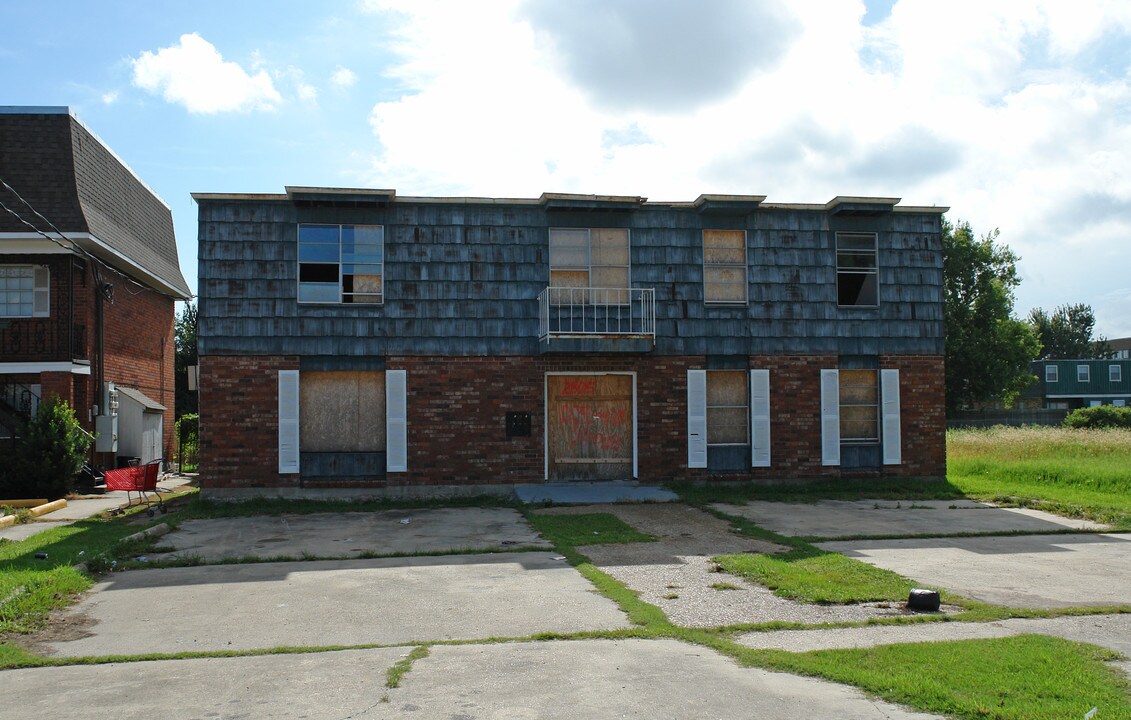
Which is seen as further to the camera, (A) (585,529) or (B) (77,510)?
(B) (77,510)

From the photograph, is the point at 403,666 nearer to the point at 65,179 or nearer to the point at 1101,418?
the point at 65,179

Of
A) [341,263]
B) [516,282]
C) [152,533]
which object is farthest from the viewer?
[516,282]

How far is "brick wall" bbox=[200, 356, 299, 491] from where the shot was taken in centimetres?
1677

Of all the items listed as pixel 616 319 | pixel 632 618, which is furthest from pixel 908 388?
pixel 632 618

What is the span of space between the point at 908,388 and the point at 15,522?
1674 centimetres

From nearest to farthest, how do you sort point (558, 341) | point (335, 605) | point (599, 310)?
1. point (335, 605)
2. point (558, 341)
3. point (599, 310)

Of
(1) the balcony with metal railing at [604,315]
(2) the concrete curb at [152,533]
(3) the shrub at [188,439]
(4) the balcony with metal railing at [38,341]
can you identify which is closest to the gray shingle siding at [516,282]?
(1) the balcony with metal railing at [604,315]

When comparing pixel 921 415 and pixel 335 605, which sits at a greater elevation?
pixel 921 415

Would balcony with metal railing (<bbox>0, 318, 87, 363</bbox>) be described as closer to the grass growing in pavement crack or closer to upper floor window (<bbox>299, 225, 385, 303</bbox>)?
upper floor window (<bbox>299, 225, 385, 303</bbox>)

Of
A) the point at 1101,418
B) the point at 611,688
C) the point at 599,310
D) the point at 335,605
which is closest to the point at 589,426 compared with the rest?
the point at 599,310

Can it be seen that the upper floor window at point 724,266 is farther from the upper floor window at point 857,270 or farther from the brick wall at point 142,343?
the brick wall at point 142,343

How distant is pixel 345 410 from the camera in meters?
17.4

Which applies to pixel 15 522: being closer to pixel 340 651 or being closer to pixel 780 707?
pixel 340 651

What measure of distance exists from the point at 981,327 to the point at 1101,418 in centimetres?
719
